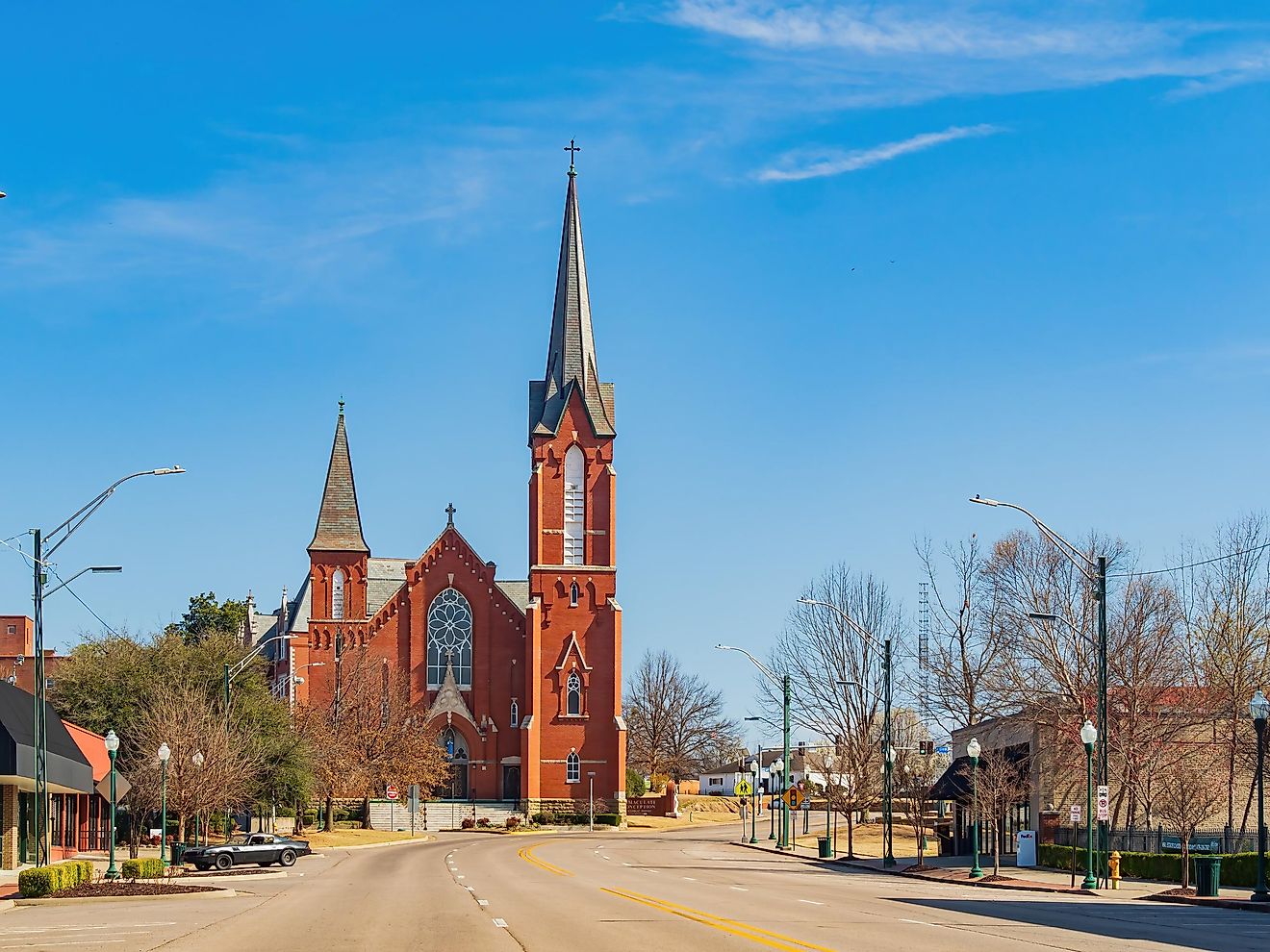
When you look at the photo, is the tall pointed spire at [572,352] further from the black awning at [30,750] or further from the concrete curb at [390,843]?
the black awning at [30,750]

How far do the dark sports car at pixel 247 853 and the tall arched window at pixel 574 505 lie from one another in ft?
166

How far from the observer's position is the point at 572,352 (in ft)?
339

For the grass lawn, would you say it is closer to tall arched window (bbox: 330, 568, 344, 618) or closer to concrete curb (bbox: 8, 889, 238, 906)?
tall arched window (bbox: 330, 568, 344, 618)

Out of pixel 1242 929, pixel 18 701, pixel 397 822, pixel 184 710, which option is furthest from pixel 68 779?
pixel 397 822

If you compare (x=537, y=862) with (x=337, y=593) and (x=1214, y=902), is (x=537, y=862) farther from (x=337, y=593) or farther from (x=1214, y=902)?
(x=337, y=593)

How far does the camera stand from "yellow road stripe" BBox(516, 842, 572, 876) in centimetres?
4281

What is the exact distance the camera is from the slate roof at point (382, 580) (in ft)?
381

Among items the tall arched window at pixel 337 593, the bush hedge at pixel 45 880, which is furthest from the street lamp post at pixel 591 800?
the bush hedge at pixel 45 880

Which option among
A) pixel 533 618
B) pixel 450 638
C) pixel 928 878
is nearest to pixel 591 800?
pixel 533 618

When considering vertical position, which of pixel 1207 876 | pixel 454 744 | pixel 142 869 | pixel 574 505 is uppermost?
pixel 574 505

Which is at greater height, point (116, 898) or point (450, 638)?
point (450, 638)

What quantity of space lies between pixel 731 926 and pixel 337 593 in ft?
275

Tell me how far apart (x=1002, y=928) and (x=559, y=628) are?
77.9 meters

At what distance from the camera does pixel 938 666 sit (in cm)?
6838
